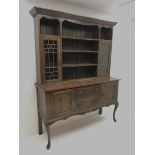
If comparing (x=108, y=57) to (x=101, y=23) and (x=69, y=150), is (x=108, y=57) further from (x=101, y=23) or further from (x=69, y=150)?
(x=69, y=150)

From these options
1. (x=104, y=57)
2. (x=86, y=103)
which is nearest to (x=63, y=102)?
(x=86, y=103)

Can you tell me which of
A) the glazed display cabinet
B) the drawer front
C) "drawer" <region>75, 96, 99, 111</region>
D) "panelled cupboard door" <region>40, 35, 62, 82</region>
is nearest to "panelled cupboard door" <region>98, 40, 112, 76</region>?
the glazed display cabinet

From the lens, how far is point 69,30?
247cm

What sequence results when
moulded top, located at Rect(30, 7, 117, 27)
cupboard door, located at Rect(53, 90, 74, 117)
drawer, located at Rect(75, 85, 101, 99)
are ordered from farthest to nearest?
drawer, located at Rect(75, 85, 101, 99), cupboard door, located at Rect(53, 90, 74, 117), moulded top, located at Rect(30, 7, 117, 27)

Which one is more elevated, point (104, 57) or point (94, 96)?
point (104, 57)

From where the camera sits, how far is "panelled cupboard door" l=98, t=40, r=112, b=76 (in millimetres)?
2578

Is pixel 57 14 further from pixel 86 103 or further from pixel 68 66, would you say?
pixel 86 103

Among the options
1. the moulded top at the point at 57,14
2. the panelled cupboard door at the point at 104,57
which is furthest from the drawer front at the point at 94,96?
the moulded top at the point at 57,14

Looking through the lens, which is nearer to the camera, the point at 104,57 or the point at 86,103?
the point at 86,103

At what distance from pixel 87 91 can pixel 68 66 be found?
51 centimetres

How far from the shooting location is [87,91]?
88.0 inches

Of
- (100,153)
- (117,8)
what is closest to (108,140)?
(100,153)

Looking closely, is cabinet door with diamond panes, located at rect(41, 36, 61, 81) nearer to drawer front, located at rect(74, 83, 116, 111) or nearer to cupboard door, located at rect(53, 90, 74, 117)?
cupboard door, located at rect(53, 90, 74, 117)
